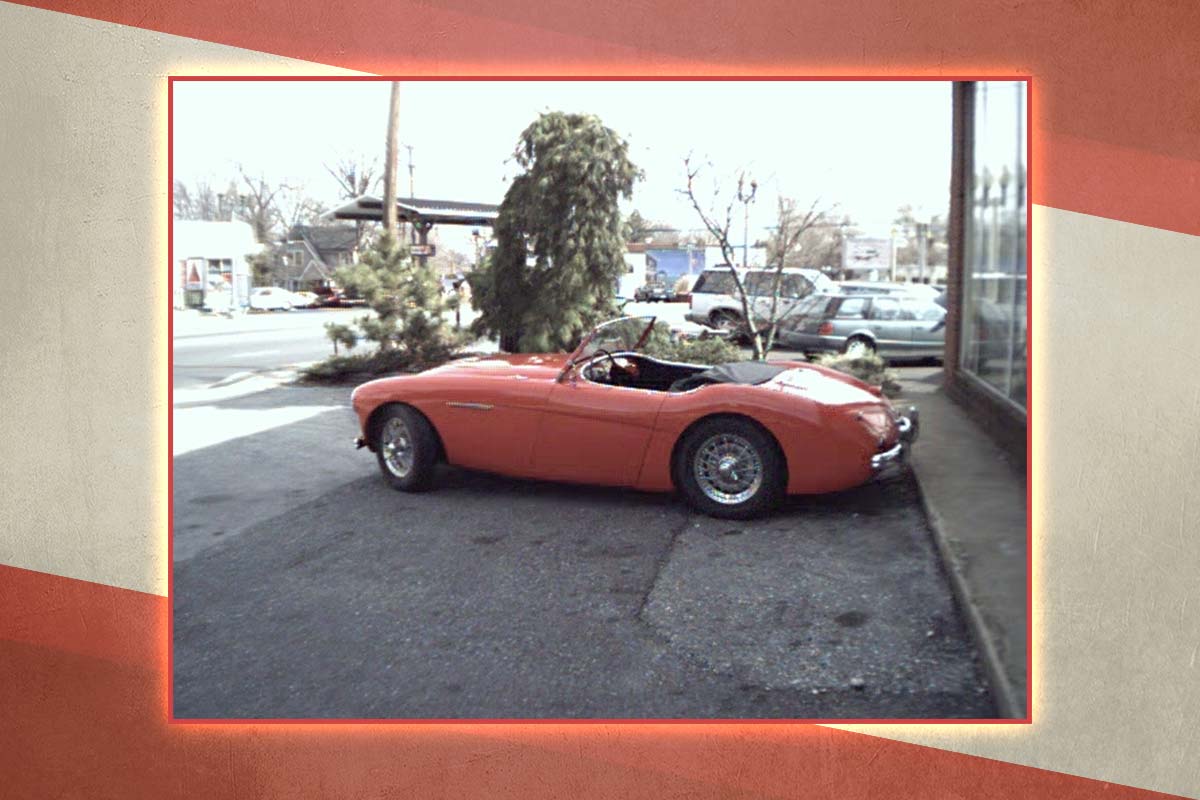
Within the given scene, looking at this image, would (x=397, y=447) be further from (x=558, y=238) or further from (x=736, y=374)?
(x=736, y=374)

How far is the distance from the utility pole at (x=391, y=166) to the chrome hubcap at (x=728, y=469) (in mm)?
1137

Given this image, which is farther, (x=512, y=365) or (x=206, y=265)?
(x=512, y=365)

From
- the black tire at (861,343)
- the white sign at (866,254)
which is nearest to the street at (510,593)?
the black tire at (861,343)

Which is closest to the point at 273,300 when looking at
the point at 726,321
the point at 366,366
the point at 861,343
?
the point at 366,366

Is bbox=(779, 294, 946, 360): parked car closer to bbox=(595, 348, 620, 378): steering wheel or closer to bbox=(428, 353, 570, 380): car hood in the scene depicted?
bbox=(595, 348, 620, 378): steering wheel

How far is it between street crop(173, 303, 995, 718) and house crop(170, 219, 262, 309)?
11cm

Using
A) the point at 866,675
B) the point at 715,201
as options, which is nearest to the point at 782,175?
the point at 715,201

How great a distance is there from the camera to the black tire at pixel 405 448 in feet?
9.84

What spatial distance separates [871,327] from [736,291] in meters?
0.44

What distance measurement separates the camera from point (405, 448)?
304 cm

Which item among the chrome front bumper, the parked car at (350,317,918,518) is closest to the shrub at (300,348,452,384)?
the parked car at (350,317,918,518)

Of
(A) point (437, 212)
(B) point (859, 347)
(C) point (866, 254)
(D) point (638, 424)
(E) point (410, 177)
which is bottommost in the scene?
(D) point (638, 424)

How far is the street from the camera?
2582 mm

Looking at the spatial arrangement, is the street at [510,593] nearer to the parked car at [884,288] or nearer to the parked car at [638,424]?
the parked car at [638,424]
